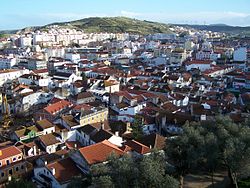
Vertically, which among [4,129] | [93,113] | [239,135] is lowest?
[4,129]

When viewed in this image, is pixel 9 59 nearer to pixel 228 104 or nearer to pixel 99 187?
pixel 228 104

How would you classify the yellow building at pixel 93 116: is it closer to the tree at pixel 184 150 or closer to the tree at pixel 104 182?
the tree at pixel 184 150

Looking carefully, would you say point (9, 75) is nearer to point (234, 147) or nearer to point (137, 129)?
point (137, 129)

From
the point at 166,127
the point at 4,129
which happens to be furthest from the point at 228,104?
the point at 4,129

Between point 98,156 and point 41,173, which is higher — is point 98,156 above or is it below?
above

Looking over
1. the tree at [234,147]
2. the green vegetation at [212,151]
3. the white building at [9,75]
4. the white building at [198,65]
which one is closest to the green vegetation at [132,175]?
the green vegetation at [212,151]

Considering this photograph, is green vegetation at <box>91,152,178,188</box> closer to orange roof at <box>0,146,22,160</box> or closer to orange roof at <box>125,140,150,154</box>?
orange roof at <box>125,140,150,154</box>

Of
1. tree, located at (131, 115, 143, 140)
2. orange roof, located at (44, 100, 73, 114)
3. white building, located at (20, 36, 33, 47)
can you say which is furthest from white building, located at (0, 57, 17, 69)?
tree, located at (131, 115, 143, 140)
